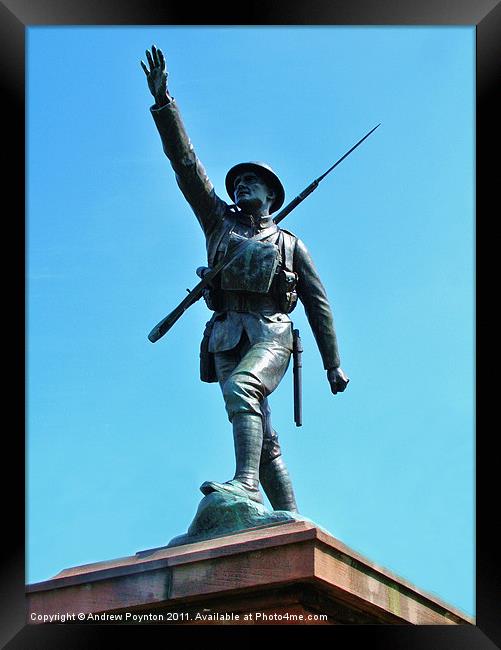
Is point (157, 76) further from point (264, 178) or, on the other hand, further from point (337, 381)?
point (337, 381)

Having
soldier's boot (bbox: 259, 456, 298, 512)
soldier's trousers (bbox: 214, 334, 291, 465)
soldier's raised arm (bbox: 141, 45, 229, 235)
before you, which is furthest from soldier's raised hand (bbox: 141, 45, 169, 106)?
soldier's boot (bbox: 259, 456, 298, 512)

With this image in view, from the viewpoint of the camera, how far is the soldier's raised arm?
40.9 ft

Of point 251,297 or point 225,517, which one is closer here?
point 225,517

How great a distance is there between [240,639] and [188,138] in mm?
4415

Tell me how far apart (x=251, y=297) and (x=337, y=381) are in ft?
3.58

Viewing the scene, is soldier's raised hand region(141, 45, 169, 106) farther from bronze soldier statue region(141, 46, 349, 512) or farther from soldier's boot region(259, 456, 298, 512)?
soldier's boot region(259, 456, 298, 512)

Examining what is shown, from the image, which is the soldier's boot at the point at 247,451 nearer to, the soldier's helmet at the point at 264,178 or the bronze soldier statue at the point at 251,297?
the bronze soldier statue at the point at 251,297

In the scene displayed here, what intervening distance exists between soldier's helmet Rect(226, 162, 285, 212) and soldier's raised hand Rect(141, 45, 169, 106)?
1079mm

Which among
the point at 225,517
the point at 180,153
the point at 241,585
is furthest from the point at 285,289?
the point at 241,585

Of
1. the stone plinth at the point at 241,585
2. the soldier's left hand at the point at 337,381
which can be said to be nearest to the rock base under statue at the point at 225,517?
the stone plinth at the point at 241,585

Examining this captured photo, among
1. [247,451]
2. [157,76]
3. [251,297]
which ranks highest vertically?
[157,76]

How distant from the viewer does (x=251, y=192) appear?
13.1m

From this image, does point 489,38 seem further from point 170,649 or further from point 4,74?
point 170,649

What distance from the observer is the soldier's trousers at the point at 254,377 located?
11969 millimetres
